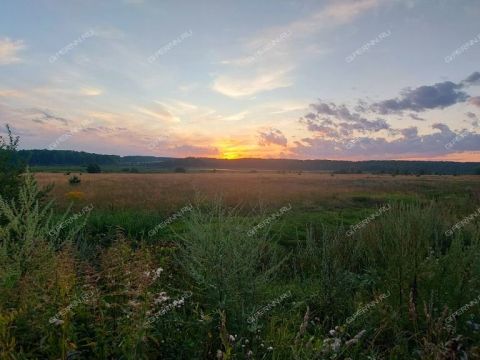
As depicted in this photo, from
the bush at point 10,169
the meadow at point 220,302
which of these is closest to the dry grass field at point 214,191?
the bush at point 10,169

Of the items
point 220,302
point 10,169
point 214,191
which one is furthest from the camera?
point 214,191

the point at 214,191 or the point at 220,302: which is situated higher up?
the point at 220,302

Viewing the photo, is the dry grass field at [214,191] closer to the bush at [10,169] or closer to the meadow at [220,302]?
the bush at [10,169]

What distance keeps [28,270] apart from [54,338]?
1.19 metres

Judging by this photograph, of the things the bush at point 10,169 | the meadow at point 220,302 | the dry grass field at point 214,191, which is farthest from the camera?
the dry grass field at point 214,191

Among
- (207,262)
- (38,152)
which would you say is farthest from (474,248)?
(38,152)

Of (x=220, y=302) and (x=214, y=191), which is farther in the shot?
(x=214, y=191)

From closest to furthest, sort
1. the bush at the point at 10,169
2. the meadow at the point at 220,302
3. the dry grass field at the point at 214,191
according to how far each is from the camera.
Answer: the meadow at the point at 220,302 < the bush at the point at 10,169 < the dry grass field at the point at 214,191

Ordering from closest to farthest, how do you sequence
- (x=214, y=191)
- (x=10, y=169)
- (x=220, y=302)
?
(x=220, y=302), (x=10, y=169), (x=214, y=191)

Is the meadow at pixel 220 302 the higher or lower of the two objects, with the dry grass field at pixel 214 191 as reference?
higher

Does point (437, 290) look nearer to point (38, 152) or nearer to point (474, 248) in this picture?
point (474, 248)

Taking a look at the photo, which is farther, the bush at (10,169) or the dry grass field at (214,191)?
the dry grass field at (214,191)

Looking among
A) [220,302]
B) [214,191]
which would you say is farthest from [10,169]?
[214,191]

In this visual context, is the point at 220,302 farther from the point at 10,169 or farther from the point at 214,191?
the point at 214,191
